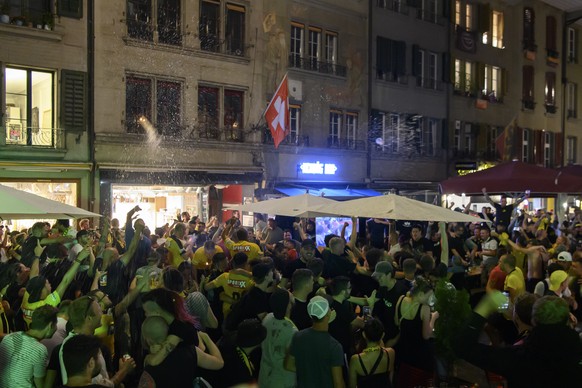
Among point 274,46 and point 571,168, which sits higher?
point 274,46

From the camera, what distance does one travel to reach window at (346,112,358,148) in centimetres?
2318

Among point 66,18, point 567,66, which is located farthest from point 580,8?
point 66,18

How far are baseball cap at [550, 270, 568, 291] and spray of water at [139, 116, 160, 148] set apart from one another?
13.1m

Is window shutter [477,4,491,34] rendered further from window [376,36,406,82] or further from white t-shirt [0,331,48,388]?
white t-shirt [0,331,48,388]

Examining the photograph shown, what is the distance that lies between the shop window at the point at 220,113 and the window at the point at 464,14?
13.0m

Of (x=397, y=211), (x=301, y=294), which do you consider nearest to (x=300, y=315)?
(x=301, y=294)

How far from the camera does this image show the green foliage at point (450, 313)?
386 centimetres

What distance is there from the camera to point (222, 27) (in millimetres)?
19281

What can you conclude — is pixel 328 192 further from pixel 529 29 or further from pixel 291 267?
pixel 529 29

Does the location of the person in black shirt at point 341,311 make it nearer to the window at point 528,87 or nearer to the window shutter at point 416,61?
the window shutter at point 416,61

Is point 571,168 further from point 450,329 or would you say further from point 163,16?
point 450,329

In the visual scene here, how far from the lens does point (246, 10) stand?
19.9 m

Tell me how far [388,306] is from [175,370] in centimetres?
305

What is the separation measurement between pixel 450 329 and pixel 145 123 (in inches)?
602
